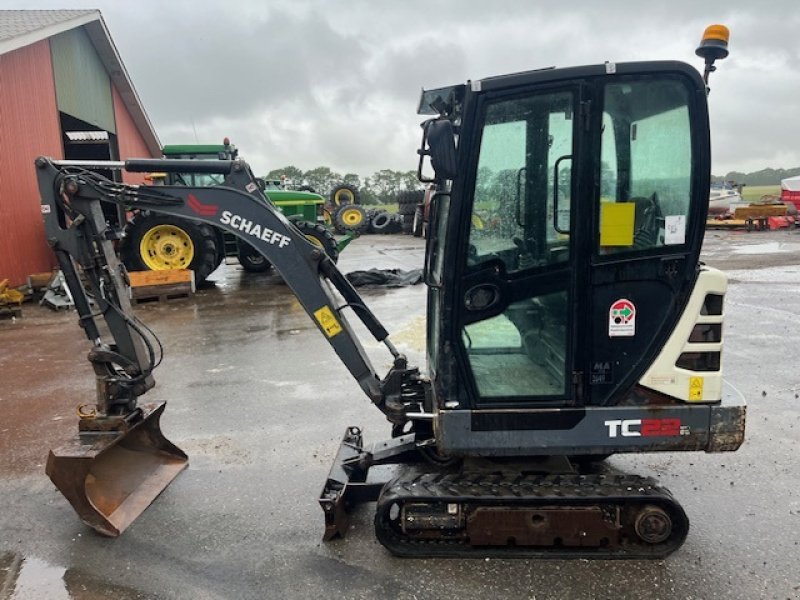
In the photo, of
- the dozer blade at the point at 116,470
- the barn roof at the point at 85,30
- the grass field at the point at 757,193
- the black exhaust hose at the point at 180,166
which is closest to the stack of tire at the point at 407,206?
the barn roof at the point at 85,30

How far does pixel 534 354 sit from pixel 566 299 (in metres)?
0.37

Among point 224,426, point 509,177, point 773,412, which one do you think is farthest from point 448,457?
point 773,412

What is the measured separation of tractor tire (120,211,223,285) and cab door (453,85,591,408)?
35.8ft

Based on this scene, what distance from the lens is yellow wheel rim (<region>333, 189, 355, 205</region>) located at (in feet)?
101

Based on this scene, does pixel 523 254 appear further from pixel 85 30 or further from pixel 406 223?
pixel 406 223

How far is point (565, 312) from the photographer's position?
3.22 m

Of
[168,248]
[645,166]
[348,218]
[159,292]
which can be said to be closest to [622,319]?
[645,166]

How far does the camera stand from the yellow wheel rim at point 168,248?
43.1ft

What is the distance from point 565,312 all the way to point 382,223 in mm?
28071

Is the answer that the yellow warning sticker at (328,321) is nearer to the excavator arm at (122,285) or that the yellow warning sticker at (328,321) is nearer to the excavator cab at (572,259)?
the excavator arm at (122,285)

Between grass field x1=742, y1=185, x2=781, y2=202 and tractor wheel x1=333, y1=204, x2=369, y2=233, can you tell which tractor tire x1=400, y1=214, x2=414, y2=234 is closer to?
tractor wheel x1=333, y1=204, x2=369, y2=233

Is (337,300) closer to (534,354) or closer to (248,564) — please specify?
(534,354)

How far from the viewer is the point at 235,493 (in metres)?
4.17

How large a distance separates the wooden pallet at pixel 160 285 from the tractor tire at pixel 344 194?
1891 centimetres
